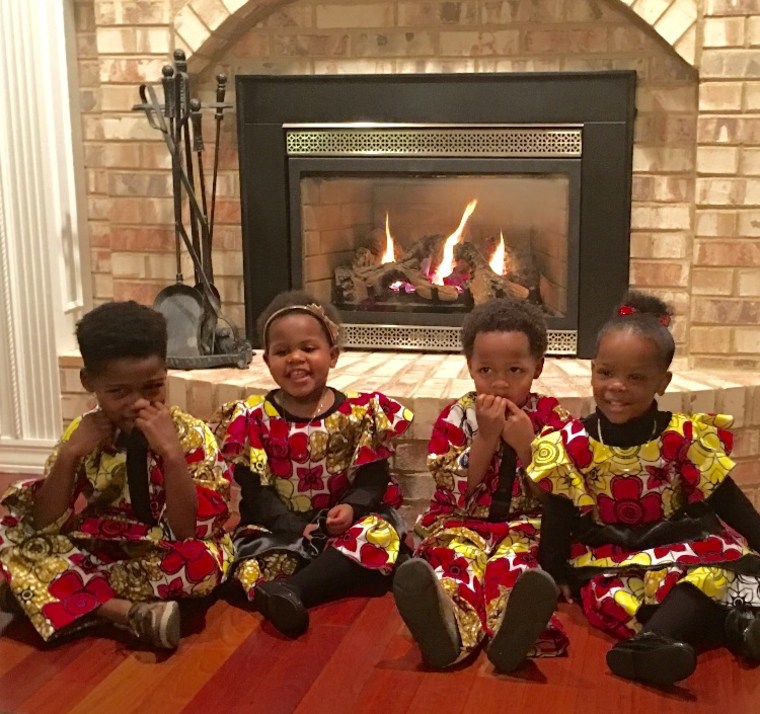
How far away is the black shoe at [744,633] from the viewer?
1750mm

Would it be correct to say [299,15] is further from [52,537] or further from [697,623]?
[697,623]

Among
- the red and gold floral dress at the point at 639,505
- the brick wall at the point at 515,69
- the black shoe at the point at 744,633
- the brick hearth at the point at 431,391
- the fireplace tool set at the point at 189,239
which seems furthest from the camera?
the fireplace tool set at the point at 189,239

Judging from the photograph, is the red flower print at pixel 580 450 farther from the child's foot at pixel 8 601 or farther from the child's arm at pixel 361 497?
the child's foot at pixel 8 601

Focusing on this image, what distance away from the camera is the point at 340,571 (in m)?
2.06

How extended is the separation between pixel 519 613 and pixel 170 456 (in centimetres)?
72

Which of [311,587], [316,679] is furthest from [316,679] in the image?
[311,587]

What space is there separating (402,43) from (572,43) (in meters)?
0.49

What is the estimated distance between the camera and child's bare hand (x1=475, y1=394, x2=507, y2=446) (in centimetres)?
201

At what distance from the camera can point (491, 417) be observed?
200 cm

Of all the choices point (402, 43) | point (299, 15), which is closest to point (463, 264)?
point (402, 43)

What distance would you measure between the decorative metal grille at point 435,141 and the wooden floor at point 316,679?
1451 millimetres

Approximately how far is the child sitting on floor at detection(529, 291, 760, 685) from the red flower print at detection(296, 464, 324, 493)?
52cm

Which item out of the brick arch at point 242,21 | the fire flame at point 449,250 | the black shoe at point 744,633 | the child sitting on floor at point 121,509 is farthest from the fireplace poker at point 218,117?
the black shoe at point 744,633

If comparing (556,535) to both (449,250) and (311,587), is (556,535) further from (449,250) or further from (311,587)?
(449,250)
